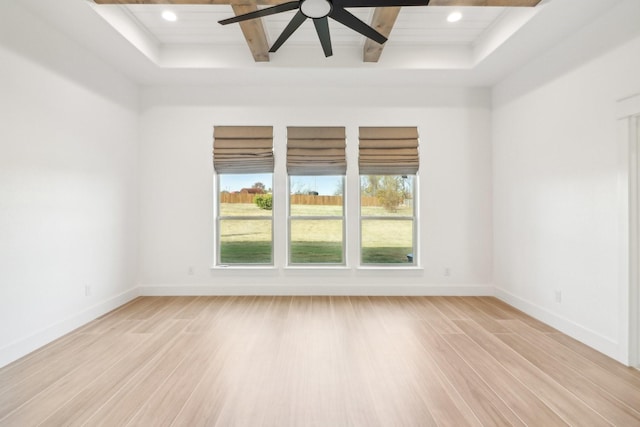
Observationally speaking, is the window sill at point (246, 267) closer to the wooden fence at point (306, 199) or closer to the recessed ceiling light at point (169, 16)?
the wooden fence at point (306, 199)

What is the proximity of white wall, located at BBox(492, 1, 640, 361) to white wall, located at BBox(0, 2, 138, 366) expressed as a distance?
17.1 ft

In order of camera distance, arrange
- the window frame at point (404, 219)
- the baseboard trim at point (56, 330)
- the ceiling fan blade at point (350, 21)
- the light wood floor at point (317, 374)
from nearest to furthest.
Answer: the light wood floor at point (317, 374) < the ceiling fan blade at point (350, 21) < the baseboard trim at point (56, 330) < the window frame at point (404, 219)

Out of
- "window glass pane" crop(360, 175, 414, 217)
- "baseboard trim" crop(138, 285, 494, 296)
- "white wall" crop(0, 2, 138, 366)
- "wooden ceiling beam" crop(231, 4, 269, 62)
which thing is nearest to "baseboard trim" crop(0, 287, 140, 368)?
"white wall" crop(0, 2, 138, 366)

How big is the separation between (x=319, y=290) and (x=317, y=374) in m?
2.17

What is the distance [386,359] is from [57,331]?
3.23 metres

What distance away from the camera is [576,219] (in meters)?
3.14

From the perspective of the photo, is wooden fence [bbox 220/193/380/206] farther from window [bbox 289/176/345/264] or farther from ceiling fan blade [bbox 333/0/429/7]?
ceiling fan blade [bbox 333/0/429/7]

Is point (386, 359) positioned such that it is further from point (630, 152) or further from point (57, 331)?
point (57, 331)

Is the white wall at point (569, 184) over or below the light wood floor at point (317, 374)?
over

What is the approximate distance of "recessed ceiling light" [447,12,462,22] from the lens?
3303 millimetres

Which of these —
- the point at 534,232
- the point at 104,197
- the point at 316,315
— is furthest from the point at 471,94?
the point at 104,197

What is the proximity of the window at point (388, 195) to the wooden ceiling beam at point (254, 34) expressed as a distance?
178 cm

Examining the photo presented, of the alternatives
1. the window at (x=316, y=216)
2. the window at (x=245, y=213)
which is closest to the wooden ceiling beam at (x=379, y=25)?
the window at (x=316, y=216)

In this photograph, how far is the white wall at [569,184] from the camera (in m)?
2.73
